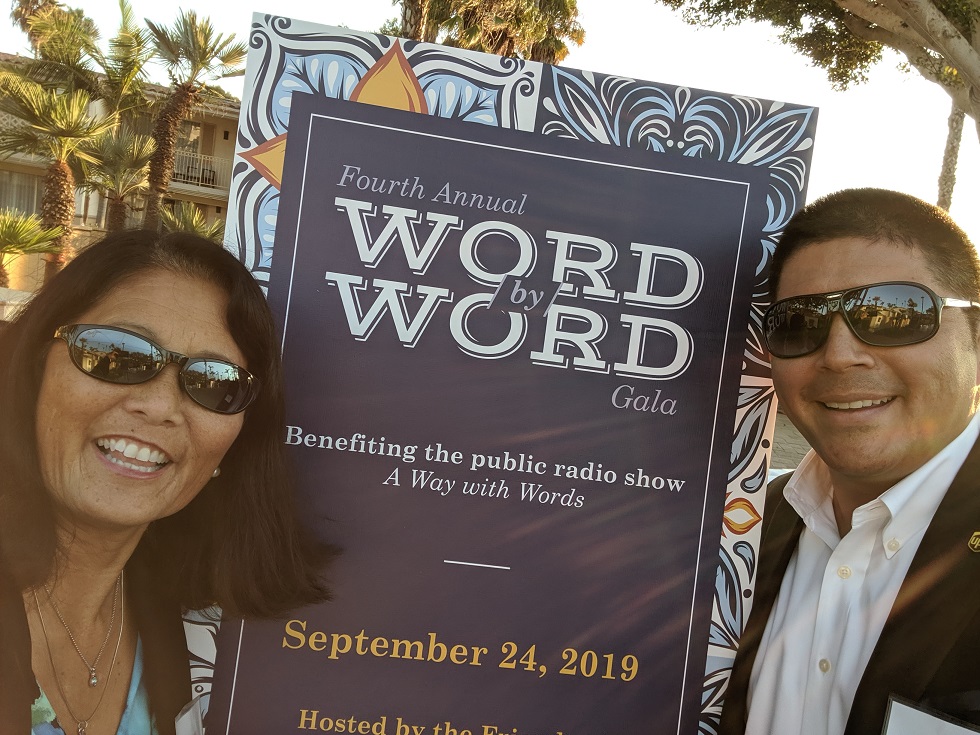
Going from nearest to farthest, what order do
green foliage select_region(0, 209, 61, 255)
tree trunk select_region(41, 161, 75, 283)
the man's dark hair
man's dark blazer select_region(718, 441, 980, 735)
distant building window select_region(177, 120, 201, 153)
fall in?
1. man's dark blazer select_region(718, 441, 980, 735)
2. the man's dark hair
3. green foliage select_region(0, 209, 61, 255)
4. tree trunk select_region(41, 161, 75, 283)
5. distant building window select_region(177, 120, 201, 153)

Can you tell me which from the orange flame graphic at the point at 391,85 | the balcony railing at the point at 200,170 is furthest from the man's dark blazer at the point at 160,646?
the balcony railing at the point at 200,170

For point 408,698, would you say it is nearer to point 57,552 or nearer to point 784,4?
point 57,552

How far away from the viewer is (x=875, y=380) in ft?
7.28

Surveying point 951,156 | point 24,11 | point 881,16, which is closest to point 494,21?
point 881,16

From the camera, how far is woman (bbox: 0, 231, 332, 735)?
6.31ft

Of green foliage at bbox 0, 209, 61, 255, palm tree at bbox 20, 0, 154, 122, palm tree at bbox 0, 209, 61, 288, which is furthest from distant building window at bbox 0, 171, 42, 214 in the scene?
green foliage at bbox 0, 209, 61, 255

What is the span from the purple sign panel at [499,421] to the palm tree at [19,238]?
13244 millimetres

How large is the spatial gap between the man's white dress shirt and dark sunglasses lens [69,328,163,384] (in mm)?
1943

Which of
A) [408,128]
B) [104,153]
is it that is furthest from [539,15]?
[408,128]

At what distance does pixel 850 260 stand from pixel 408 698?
1.79 metres

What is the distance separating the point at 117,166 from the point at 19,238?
404 cm

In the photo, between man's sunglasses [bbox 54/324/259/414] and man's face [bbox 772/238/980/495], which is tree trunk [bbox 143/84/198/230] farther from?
man's face [bbox 772/238/980/495]

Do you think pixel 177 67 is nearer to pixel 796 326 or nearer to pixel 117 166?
pixel 117 166

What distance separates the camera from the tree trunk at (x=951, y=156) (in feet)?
59.0
